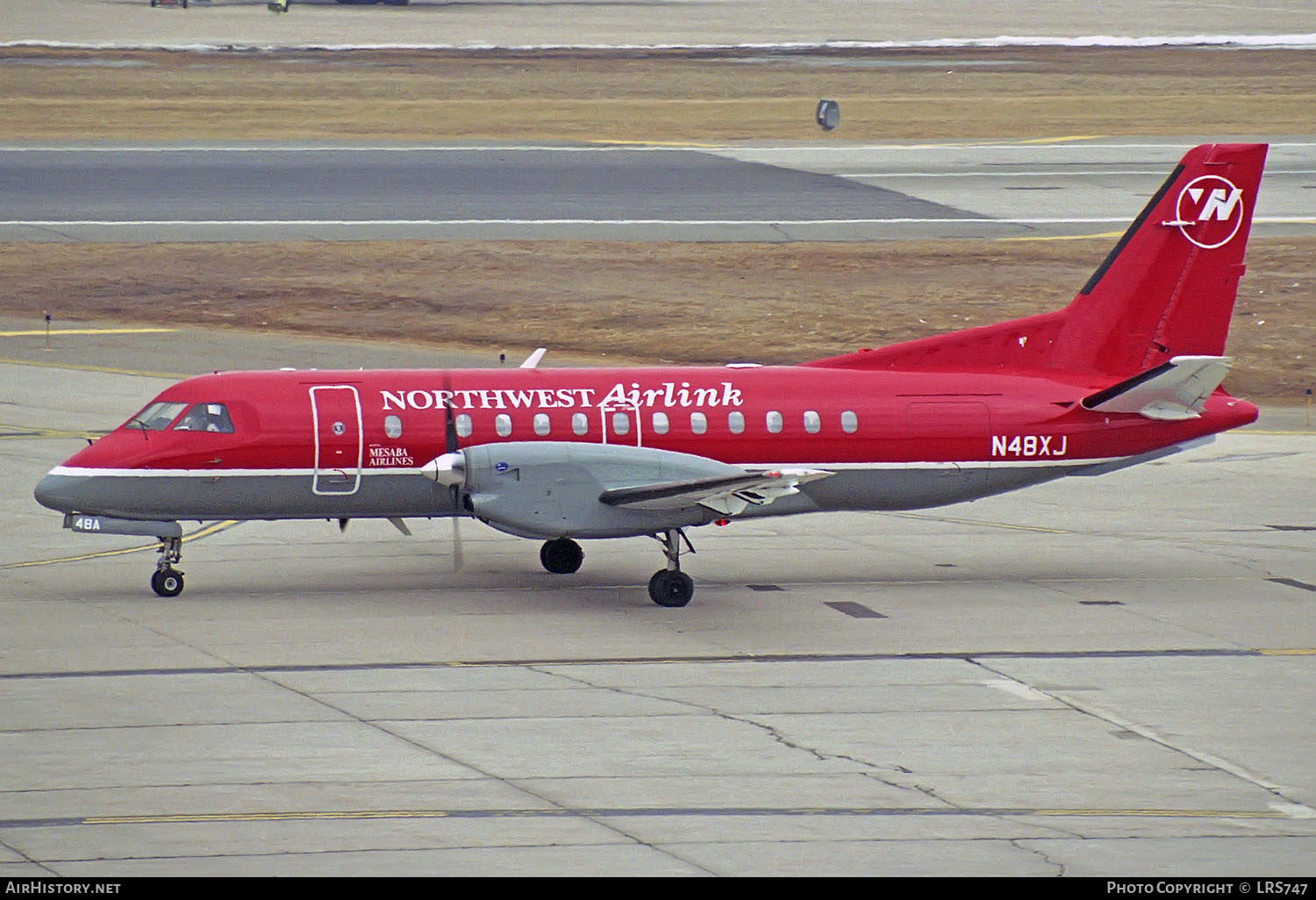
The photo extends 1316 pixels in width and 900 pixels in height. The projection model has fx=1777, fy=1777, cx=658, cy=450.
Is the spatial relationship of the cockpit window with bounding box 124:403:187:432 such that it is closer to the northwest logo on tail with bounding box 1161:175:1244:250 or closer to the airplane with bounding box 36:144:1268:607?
the airplane with bounding box 36:144:1268:607

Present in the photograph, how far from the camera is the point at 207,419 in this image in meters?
26.2

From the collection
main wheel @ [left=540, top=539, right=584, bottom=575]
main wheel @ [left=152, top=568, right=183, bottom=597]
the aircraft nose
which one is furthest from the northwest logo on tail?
the aircraft nose

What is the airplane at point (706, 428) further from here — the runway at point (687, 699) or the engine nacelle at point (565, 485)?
the runway at point (687, 699)

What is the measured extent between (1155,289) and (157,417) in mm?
15518

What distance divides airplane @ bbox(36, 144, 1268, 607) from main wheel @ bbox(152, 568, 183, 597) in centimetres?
3

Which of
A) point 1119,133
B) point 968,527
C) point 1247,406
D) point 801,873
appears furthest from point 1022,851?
point 1119,133

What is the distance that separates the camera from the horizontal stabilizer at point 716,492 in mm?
24250

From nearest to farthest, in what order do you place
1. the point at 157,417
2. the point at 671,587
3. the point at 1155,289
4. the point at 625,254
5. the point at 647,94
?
the point at 671,587 < the point at 157,417 < the point at 1155,289 < the point at 625,254 < the point at 647,94

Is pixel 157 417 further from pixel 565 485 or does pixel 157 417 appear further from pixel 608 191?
pixel 608 191

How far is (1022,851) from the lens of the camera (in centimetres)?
1562

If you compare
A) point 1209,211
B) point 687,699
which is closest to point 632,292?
point 1209,211

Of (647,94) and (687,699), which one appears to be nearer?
(687,699)

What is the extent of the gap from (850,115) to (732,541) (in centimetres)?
6517

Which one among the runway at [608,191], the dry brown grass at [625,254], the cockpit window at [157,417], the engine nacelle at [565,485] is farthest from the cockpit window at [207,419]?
the runway at [608,191]
